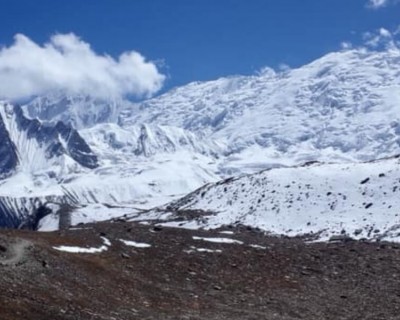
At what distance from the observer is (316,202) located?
85.8 meters

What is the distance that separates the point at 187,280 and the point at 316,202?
44.1 meters

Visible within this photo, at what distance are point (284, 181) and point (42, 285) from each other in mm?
64124

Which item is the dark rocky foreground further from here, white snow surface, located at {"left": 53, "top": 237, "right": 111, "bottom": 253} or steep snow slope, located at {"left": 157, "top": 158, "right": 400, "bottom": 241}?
steep snow slope, located at {"left": 157, "top": 158, "right": 400, "bottom": 241}

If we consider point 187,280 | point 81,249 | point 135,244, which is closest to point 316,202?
point 135,244

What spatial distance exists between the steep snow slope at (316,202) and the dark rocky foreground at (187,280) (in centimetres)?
1716

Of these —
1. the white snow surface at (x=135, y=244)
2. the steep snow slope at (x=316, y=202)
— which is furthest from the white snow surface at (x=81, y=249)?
the steep snow slope at (x=316, y=202)

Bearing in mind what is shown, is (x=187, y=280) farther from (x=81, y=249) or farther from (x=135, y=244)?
(x=135, y=244)

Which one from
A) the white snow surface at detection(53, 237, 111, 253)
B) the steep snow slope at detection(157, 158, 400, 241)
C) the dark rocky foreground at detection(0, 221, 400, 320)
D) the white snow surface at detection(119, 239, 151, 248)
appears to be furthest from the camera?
the steep snow slope at detection(157, 158, 400, 241)

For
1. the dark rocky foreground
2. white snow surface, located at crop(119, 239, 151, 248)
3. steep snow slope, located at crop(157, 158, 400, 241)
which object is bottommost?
the dark rocky foreground

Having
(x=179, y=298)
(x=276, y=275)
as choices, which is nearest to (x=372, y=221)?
(x=276, y=275)

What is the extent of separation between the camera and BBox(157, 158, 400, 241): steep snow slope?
75625 mm

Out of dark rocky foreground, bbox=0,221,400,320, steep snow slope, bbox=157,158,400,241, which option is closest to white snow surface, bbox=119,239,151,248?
dark rocky foreground, bbox=0,221,400,320

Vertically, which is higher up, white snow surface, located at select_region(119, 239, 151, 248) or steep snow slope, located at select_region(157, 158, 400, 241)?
steep snow slope, located at select_region(157, 158, 400, 241)

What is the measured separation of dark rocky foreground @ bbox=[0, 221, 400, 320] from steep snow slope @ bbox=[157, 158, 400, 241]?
1716 centimetres
